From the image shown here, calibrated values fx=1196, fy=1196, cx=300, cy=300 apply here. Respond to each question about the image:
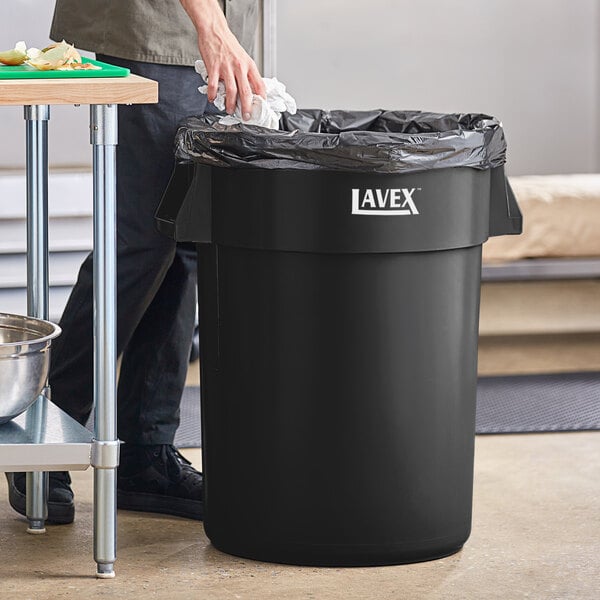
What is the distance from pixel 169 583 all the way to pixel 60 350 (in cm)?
52

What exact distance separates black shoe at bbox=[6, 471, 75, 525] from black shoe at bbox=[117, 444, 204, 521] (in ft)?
0.35

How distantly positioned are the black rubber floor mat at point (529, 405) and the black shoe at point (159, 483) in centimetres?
41

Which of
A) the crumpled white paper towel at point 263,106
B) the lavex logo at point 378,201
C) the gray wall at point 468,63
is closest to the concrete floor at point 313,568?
the lavex logo at point 378,201

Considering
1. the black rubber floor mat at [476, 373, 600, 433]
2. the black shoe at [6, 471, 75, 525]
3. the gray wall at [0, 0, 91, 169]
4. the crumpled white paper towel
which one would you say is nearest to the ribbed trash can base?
the black shoe at [6, 471, 75, 525]

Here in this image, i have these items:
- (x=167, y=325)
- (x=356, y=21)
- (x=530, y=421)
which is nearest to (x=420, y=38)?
(x=356, y=21)

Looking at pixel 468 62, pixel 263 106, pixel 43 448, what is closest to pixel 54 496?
pixel 43 448

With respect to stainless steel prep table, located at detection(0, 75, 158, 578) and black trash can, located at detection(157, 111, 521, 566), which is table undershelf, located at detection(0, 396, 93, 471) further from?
black trash can, located at detection(157, 111, 521, 566)

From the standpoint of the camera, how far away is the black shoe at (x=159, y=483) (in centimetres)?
222

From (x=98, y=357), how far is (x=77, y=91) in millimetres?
412

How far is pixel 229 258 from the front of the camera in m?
1.87

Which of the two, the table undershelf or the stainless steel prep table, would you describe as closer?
the stainless steel prep table

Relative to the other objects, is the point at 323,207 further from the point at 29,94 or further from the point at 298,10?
the point at 298,10

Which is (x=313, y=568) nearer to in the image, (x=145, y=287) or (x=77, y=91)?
(x=145, y=287)

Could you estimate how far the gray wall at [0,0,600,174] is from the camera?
4.20 metres
